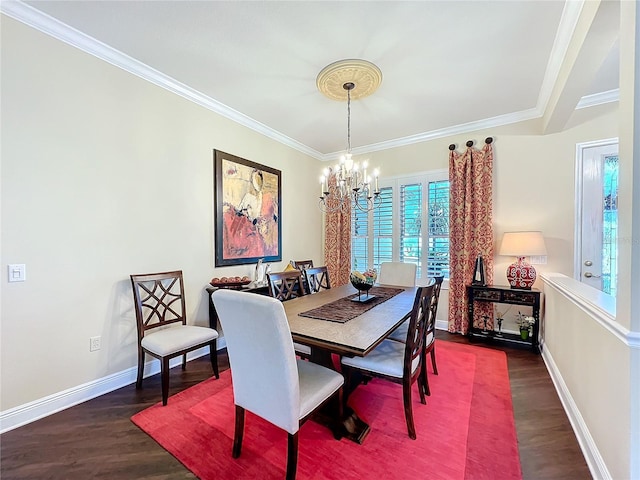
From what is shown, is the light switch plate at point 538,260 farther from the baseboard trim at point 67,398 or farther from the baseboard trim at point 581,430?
the baseboard trim at point 67,398

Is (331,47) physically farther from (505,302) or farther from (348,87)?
(505,302)

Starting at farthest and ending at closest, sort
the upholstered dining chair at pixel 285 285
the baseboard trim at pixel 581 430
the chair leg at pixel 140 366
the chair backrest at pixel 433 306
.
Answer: the upholstered dining chair at pixel 285 285 → the chair leg at pixel 140 366 → the chair backrest at pixel 433 306 → the baseboard trim at pixel 581 430

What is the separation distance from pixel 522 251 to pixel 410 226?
1459mm

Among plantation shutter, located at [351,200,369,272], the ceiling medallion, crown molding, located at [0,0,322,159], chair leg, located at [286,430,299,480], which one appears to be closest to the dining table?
chair leg, located at [286,430,299,480]

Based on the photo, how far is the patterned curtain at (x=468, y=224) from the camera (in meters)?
3.52

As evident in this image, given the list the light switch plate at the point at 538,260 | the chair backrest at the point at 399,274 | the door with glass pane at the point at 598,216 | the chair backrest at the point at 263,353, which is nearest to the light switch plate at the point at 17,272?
the chair backrest at the point at 263,353

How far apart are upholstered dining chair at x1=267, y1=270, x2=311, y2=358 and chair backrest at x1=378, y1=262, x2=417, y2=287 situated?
116 cm

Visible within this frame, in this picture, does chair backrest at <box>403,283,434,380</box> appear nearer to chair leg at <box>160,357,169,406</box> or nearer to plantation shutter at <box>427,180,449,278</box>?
chair leg at <box>160,357,169,406</box>

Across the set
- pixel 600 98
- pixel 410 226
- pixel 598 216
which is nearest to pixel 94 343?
pixel 410 226

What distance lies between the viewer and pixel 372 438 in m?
1.77

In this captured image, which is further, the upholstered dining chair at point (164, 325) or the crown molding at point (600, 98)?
the crown molding at point (600, 98)

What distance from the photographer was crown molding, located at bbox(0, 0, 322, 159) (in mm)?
1890

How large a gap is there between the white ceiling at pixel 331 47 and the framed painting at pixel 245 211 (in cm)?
68

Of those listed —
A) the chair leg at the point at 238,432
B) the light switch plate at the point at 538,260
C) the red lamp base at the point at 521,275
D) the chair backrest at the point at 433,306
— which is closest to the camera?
the chair leg at the point at 238,432
